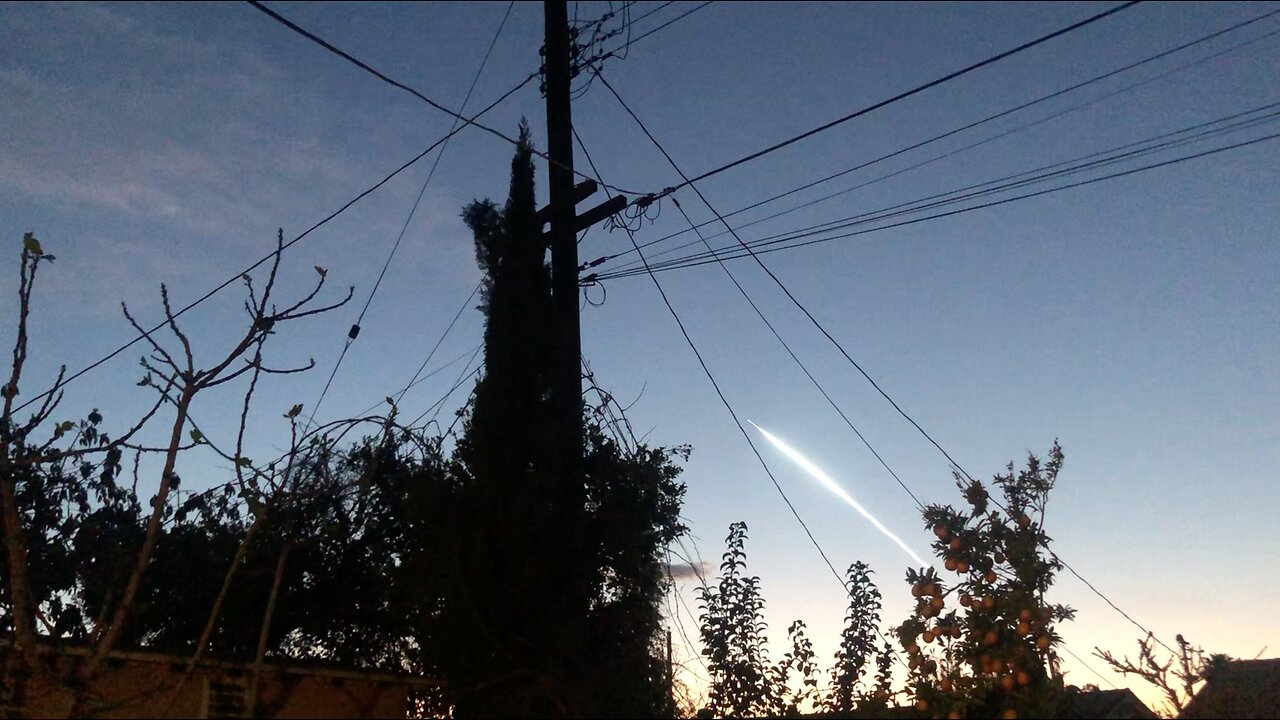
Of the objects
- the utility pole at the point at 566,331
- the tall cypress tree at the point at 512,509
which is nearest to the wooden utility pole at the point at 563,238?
the utility pole at the point at 566,331

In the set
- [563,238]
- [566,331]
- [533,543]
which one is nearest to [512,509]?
[533,543]

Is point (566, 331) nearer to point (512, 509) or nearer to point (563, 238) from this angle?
point (563, 238)

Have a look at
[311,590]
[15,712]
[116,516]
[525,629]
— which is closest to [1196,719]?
[525,629]

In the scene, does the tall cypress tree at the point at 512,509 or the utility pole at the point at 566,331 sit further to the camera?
the utility pole at the point at 566,331

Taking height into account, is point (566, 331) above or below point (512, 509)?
above

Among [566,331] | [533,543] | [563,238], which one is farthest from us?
[563,238]

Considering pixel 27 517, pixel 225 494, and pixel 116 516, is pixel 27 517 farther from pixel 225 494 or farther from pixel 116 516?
pixel 225 494

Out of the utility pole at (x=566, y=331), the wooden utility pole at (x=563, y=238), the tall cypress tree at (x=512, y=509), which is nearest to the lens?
the tall cypress tree at (x=512, y=509)

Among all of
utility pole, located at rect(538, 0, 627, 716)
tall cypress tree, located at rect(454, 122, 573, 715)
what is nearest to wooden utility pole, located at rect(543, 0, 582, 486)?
utility pole, located at rect(538, 0, 627, 716)

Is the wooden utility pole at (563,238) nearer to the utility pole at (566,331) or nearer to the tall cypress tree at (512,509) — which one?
the utility pole at (566,331)

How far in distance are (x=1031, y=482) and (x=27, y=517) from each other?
12014 mm

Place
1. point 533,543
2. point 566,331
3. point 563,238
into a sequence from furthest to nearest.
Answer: point 563,238, point 566,331, point 533,543

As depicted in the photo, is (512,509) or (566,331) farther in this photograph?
(566,331)

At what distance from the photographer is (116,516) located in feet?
41.4
